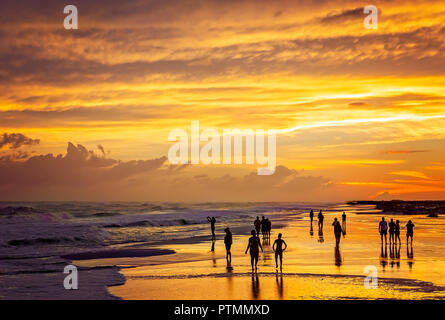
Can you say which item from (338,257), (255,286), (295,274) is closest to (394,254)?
(338,257)

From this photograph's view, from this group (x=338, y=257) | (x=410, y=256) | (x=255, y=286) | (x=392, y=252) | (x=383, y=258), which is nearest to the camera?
(x=255, y=286)

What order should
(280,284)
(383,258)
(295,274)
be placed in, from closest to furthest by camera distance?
1. (280,284)
2. (295,274)
3. (383,258)

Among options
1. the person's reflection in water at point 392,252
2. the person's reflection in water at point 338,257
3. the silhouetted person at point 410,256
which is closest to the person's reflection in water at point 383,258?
the person's reflection in water at point 392,252

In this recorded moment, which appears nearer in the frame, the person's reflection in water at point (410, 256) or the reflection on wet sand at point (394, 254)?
the person's reflection in water at point (410, 256)

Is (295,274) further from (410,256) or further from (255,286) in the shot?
(410,256)

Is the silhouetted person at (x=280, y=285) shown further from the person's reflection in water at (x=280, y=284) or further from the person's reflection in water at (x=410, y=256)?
the person's reflection in water at (x=410, y=256)

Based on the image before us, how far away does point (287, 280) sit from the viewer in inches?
795

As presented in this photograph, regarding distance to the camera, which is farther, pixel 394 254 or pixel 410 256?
pixel 394 254

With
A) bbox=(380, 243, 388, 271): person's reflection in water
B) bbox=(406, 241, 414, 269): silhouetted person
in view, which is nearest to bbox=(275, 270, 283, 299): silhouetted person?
bbox=(380, 243, 388, 271): person's reflection in water
